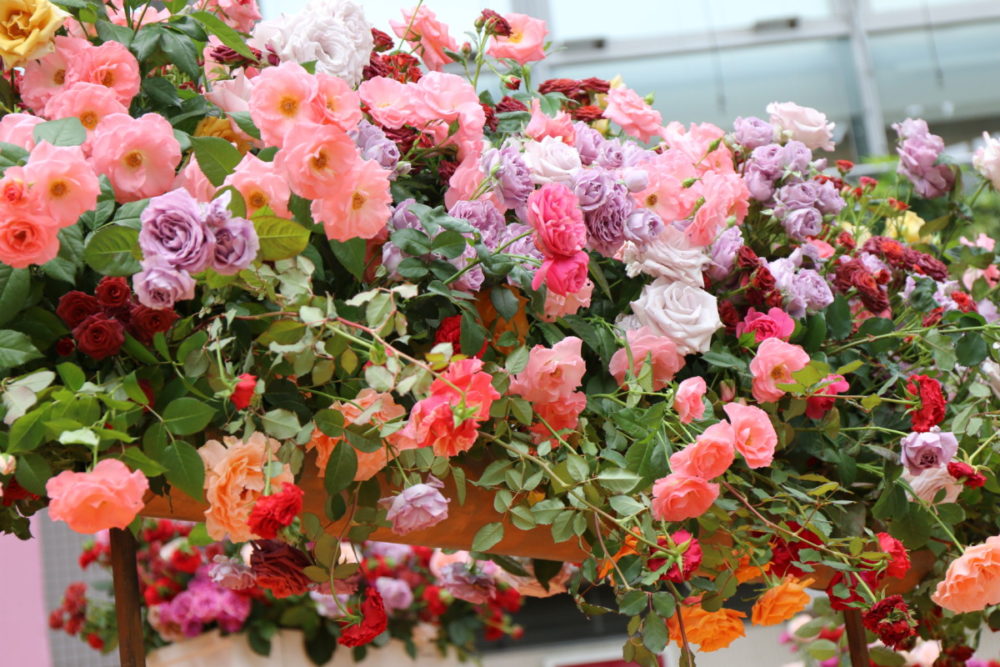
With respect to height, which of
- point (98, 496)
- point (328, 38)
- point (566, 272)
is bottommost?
point (98, 496)

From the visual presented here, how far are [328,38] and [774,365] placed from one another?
452 millimetres

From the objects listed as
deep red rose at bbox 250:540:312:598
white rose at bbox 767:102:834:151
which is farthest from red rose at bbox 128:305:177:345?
white rose at bbox 767:102:834:151

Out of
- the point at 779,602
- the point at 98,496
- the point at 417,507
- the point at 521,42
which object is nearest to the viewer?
the point at 98,496

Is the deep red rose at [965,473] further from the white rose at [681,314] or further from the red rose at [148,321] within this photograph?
the red rose at [148,321]

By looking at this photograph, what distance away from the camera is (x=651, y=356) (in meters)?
0.90

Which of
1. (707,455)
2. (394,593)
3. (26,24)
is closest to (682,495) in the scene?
(707,455)

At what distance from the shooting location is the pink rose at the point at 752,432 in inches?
33.0

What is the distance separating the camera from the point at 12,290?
693 mm

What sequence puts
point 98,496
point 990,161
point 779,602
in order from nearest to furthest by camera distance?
1. point 98,496
2. point 779,602
3. point 990,161

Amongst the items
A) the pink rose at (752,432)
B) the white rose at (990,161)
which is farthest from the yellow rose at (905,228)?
the pink rose at (752,432)

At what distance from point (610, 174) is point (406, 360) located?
0.24 meters

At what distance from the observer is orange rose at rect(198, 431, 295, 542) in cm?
72

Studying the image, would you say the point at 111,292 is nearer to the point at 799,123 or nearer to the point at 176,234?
the point at 176,234

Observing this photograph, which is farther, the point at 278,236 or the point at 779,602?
the point at 779,602
